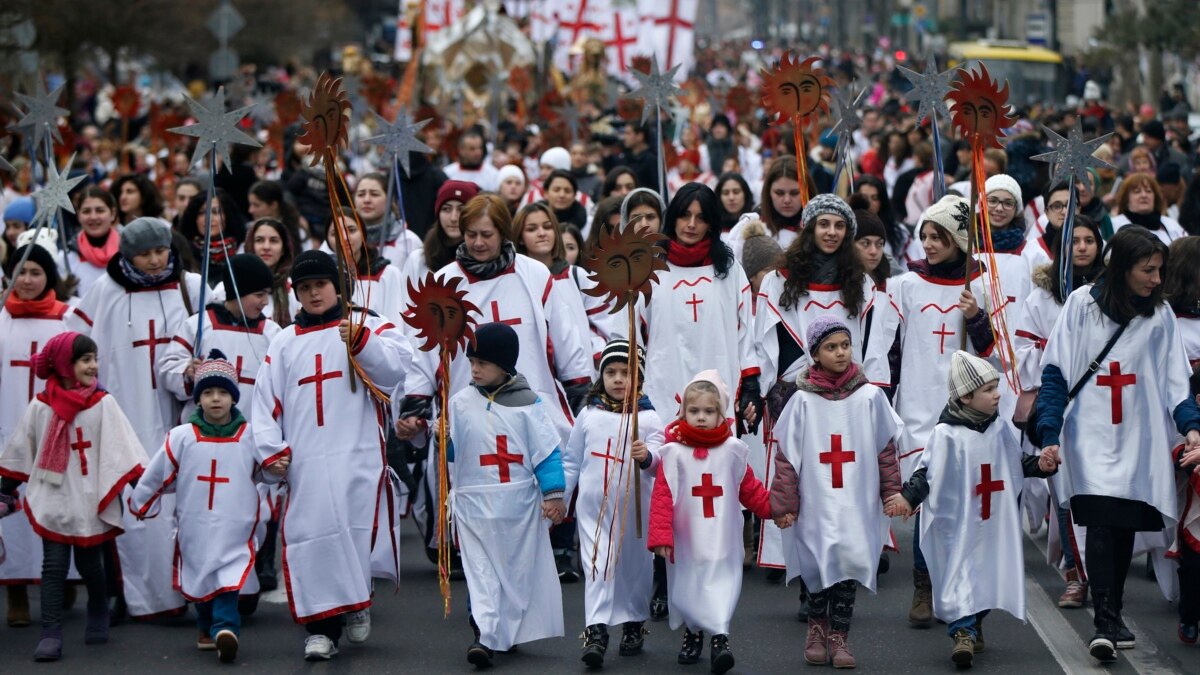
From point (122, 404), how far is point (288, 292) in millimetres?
1130

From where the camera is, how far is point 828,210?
31.4 feet

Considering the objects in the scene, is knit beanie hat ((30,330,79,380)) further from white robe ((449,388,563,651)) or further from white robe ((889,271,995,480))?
white robe ((889,271,995,480))

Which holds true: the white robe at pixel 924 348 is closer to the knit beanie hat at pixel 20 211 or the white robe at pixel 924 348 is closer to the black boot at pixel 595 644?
the black boot at pixel 595 644

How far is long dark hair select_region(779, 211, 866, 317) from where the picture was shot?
9648mm

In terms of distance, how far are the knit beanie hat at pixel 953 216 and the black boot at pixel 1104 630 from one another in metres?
2.13

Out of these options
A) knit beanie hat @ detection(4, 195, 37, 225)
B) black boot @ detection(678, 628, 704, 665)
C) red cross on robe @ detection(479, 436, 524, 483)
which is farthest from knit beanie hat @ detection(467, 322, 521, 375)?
knit beanie hat @ detection(4, 195, 37, 225)

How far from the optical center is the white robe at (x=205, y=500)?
880 cm

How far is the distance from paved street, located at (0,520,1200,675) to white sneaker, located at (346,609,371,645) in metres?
0.05

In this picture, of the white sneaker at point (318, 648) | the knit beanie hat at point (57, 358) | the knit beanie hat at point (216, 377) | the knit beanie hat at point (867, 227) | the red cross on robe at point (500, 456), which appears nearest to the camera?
the red cross on robe at point (500, 456)

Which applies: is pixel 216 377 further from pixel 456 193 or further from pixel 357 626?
pixel 456 193

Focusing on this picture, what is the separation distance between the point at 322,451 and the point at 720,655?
6.08ft

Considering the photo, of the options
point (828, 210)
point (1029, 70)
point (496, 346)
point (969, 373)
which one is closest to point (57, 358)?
point (496, 346)

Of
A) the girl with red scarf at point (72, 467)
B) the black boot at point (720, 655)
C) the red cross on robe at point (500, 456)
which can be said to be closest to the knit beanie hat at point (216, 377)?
the girl with red scarf at point (72, 467)

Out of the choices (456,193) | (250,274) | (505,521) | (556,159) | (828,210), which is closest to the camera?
(505,521)
